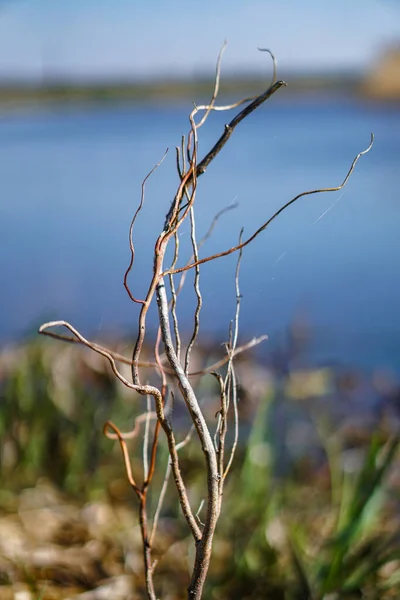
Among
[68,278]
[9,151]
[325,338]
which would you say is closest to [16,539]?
[325,338]

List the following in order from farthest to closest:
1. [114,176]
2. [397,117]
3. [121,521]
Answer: [397,117] → [114,176] → [121,521]

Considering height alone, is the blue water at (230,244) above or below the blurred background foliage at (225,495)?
above

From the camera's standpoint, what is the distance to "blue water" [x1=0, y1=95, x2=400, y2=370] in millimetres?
2908

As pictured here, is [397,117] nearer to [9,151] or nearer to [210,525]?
[9,151]

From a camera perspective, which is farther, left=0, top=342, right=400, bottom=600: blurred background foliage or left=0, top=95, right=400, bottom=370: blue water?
left=0, top=95, right=400, bottom=370: blue water

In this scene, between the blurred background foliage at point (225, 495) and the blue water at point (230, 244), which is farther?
the blue water at point (230, 244)

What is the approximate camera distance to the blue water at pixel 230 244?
114 inches

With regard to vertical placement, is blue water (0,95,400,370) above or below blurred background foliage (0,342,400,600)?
above

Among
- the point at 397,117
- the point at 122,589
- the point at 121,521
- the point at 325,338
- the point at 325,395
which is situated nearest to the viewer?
the point at 122,589

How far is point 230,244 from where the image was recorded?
2.49m

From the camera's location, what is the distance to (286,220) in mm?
3189

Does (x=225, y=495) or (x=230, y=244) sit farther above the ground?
(x=230, y=244)

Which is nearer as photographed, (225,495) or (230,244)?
(225,495)

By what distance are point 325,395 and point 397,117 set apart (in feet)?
27.6
